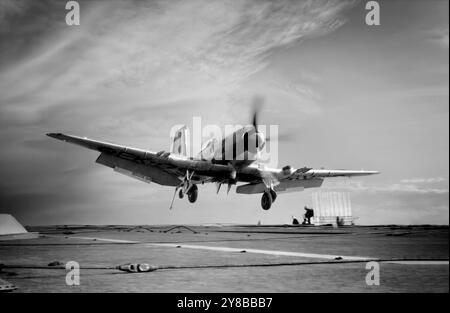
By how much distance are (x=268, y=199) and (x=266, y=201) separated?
21 cm

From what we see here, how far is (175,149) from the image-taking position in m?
40.5

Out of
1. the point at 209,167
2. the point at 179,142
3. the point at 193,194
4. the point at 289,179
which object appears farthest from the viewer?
the point at 179,142

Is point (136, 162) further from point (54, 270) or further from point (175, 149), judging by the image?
point (54, 270)

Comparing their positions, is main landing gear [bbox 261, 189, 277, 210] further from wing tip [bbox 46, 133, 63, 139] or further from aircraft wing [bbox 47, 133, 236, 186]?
wing tip [bbox 46, 133, 63, 139]

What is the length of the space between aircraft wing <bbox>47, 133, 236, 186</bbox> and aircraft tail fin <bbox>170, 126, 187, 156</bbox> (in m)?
12.1

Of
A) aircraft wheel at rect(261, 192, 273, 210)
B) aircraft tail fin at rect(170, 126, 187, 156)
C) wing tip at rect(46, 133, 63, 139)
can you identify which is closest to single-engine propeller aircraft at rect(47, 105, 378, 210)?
aircraft wheel at rect(261, 192, 273, 210)

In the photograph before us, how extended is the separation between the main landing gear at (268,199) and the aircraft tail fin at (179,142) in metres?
15.4

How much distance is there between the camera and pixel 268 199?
26.8m

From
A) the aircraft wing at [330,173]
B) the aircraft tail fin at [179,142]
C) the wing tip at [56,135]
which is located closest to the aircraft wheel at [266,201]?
the aircraft wing at [330,173]

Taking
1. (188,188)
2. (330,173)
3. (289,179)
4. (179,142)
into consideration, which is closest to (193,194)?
(188,188)

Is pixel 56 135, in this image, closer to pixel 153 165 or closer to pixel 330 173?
pixel 153 165

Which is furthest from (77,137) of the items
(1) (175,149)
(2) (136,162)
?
(1) (175,149)

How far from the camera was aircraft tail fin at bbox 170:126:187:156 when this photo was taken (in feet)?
132
